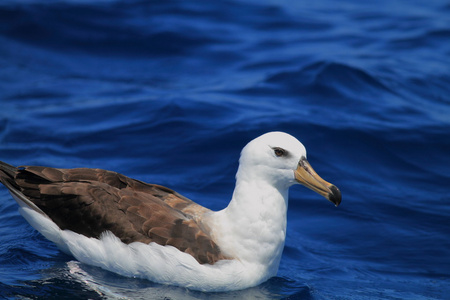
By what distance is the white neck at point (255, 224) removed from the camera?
7.34 metres

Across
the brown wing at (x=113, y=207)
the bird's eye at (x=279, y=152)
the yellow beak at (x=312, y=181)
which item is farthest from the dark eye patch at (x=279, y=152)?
the brown wing at (x=113, y=207)

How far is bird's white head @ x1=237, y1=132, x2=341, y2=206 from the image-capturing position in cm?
713

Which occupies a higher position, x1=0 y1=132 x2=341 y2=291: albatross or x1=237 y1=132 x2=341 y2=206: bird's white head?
x1=237 y1=132 x2=341 y2=206: bird's white head

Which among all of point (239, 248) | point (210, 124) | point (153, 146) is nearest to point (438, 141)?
point (210, 124)

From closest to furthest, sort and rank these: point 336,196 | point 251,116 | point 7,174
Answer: point 336,196 → point 7,174 → point 251,116

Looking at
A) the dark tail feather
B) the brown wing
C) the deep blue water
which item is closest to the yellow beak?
→ the brown wing

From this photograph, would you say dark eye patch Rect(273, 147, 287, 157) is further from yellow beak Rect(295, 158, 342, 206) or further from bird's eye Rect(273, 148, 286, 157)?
yellow beak Rect(295, 158, 342, 206)

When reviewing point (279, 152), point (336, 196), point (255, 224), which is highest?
point (279, 152)

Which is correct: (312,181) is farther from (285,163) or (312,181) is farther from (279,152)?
(279,152)

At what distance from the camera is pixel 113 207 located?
7.38 m

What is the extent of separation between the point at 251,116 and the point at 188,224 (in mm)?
6055

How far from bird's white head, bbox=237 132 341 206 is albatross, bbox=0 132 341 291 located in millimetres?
11

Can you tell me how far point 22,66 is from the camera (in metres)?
15.7

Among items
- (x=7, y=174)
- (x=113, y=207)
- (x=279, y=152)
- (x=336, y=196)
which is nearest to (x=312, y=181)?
(x=336, y=196)
